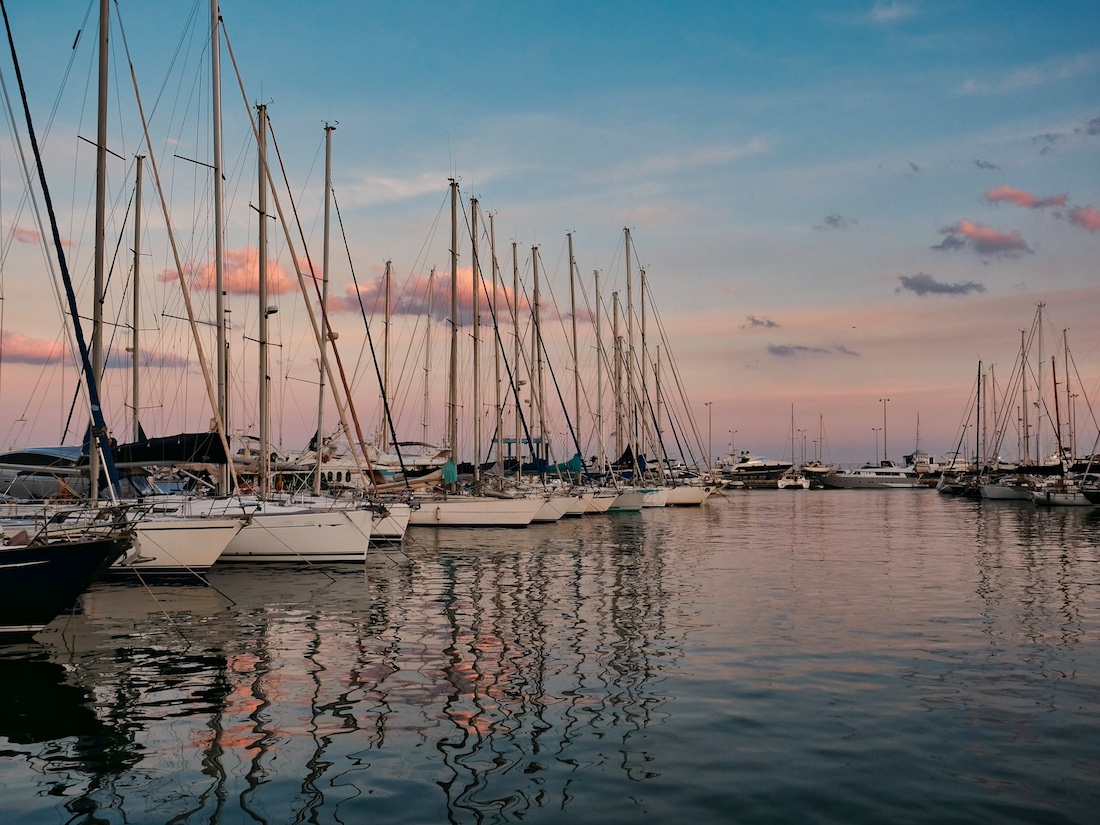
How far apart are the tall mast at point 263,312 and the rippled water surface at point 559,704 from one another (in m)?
6.96

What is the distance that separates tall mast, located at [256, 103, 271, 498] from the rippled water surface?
6955mm

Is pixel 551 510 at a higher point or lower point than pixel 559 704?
higher

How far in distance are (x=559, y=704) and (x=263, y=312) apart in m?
25.3

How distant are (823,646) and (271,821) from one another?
1119 centimetres

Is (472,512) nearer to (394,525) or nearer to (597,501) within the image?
(394,525)

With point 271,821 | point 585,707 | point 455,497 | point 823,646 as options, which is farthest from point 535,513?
point 271,821

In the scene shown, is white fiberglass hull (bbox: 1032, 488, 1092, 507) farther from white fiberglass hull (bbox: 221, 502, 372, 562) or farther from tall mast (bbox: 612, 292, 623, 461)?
white fiberglass hull (bbox: 221, 502, 372, 562)

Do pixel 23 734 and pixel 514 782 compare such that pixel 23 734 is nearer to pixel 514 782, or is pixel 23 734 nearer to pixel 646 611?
pixel 514 782

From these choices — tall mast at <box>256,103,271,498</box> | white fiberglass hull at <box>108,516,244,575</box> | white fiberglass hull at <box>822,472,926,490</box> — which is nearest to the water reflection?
white fiberglass hull at <box>108,516,244,575</box>

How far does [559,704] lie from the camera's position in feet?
42.4

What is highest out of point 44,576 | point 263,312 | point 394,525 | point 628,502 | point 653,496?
point 263,312

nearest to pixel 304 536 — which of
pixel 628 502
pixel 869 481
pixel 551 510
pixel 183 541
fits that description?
pixel 183 541

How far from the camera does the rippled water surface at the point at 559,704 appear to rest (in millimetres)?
9305

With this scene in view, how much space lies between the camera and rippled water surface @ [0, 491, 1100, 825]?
30.5 ft
